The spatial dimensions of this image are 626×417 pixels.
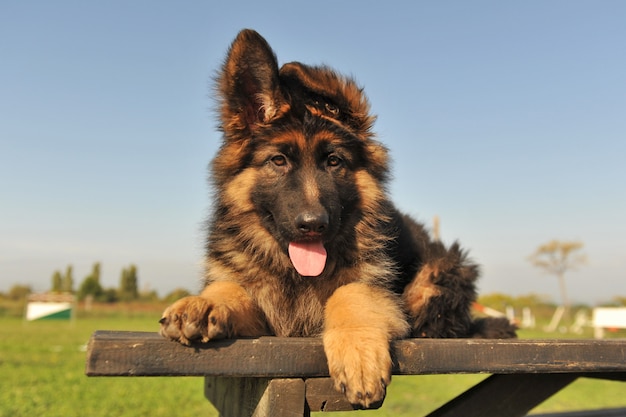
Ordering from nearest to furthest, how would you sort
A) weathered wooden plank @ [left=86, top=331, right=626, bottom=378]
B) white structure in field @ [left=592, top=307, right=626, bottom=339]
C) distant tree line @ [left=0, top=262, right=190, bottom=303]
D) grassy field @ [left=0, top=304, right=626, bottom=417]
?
weathered wooden plank @ [left=86, top=331, right=626, bottom=378], grassy field @ [left=0, top=304, right=626, bottom=417], white structure in field @ [left=592, top=307, right=626, bottom=339], distant tree line @ [left=0, top=262, right=190, bottom=303]

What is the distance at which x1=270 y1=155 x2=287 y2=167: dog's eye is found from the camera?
3.30 m

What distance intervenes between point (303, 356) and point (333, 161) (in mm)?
1336

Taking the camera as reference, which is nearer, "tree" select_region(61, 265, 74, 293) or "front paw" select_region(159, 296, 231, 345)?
"front paw" select_region(159, 296, 231, 345)

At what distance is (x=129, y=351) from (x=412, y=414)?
282 inches

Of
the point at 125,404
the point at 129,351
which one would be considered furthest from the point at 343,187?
the point at 125,404

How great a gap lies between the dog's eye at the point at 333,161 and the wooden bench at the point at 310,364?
47.8 inches

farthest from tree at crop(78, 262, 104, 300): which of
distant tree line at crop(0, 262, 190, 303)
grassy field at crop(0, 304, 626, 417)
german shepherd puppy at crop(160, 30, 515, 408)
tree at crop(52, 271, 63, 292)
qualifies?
german shepherd puppy at crop(160, 30, 515, 408)

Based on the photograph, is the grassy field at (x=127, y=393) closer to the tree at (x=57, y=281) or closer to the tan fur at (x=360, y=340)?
the tan fur at (x=360, y=340)

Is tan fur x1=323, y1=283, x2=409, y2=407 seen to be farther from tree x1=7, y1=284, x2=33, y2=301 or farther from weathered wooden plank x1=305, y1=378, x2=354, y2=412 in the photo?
tree x1=7, y1=284, x2=33, y2=301

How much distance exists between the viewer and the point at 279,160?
331cm

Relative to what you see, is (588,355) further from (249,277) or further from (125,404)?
(125,404)

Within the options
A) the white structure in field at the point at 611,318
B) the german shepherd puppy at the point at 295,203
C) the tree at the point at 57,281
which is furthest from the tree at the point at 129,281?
A: the german shepherd puppy at the point at 295,203

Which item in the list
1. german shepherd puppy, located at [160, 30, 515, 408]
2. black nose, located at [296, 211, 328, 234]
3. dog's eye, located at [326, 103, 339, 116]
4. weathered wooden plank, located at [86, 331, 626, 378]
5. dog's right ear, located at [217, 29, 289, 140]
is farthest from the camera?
dog's eye, located at [326, 103, 339, 116]

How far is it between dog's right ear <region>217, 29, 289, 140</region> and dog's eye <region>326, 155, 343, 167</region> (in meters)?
0.42
